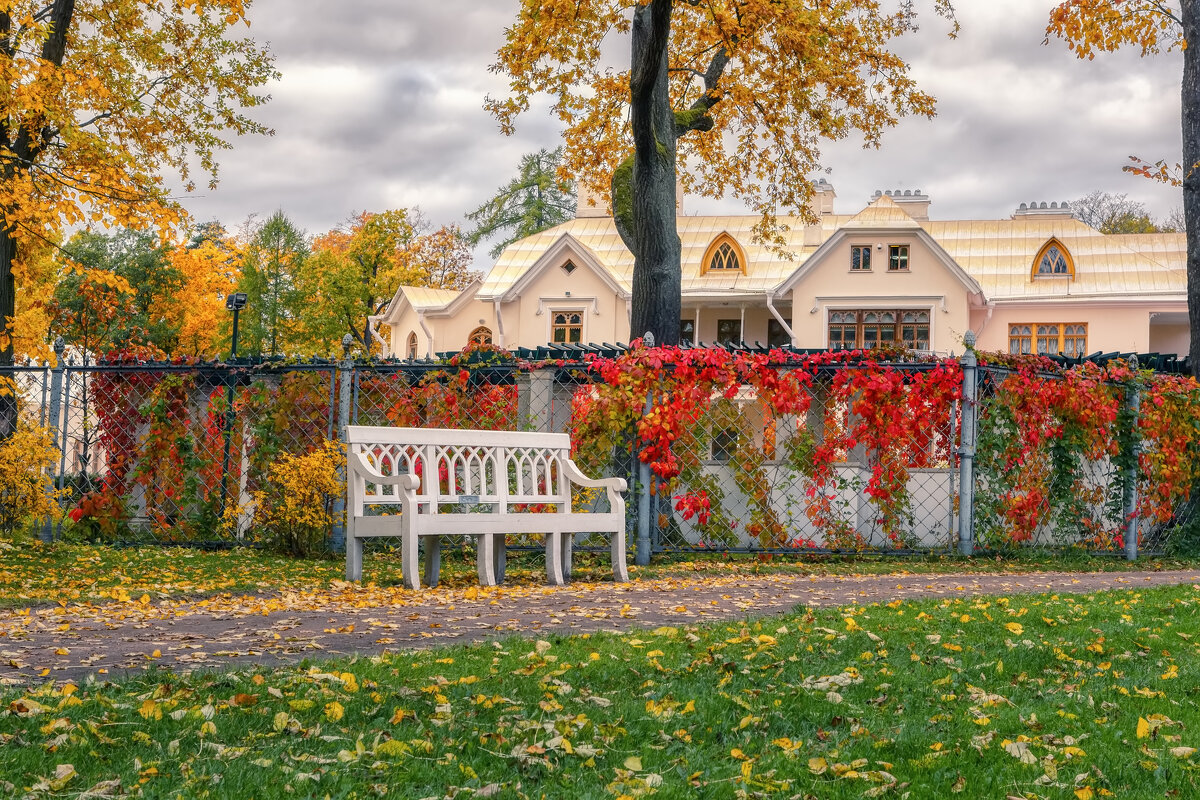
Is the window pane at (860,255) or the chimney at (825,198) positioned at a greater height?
the chimney at (825,198)

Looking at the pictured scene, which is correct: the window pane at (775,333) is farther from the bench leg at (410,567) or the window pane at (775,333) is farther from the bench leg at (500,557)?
the bench leg at (410,567)

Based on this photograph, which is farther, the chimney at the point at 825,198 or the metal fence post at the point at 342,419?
the chimney at the point at 825,198

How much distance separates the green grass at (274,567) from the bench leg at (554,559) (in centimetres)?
28

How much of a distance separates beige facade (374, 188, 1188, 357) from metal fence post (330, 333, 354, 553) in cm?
1860

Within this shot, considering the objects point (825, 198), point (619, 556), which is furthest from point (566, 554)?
point (825, 198)

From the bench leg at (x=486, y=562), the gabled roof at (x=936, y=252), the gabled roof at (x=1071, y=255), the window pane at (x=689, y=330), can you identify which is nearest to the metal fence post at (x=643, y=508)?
the bench leg at (x=486, y=562)

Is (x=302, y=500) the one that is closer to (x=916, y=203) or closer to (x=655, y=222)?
(x=655, y=222)

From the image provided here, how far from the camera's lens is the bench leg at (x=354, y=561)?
349 inches

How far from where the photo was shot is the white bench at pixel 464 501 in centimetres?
841

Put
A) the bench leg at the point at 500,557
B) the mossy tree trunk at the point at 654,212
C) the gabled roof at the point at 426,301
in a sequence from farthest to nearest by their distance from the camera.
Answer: the gabled roof at the point at 426,301 → the mossy tree trunk at the point at 654,212 → the bench leg at the point at 500,557

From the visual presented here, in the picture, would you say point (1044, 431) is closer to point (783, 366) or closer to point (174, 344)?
point (783, 366)

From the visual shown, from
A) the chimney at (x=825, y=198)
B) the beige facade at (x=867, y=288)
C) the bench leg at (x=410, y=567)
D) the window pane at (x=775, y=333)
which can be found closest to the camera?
the bench leg at (x=410, y=567)

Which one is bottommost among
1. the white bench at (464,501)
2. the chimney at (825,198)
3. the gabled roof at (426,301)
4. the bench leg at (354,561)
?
the bench leg at (354,561)

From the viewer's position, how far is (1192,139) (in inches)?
573
